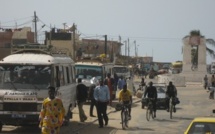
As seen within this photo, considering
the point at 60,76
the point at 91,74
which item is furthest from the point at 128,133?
the point at 91,74

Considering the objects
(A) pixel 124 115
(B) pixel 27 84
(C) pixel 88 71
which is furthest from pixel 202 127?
(C) pixel 88 71

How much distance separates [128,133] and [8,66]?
4.78 meters

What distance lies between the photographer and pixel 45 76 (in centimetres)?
1628

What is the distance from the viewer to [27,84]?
16094mm

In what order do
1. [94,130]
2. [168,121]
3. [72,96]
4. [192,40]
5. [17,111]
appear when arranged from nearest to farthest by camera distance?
[17,111] → [94,130] → [72,96] → [168,121] → [192,40]

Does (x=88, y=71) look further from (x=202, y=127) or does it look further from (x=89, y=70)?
(x=202, y=127)

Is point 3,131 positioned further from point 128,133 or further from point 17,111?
point 128,133

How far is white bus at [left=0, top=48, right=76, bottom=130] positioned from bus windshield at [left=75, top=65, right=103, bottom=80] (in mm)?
12883

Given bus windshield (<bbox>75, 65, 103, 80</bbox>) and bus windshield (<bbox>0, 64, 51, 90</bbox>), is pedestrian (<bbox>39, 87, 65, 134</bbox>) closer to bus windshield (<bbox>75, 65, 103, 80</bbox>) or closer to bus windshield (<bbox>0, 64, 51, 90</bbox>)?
bus windshield (<bbox>0, 64, 51, 90</bbox>)

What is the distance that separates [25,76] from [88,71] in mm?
14809

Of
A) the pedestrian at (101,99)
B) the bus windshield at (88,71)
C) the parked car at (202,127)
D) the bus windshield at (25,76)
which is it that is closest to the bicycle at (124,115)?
the pedestrian at (101,99)

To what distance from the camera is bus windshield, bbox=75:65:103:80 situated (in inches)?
1212

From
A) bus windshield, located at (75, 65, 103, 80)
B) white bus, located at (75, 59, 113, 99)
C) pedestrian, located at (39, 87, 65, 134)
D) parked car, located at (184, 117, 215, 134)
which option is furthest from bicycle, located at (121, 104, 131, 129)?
bus windshield, located at (75, 65, 103, 80)

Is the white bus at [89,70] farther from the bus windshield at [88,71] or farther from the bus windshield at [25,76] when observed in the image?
the bus windshield at [25,76]
